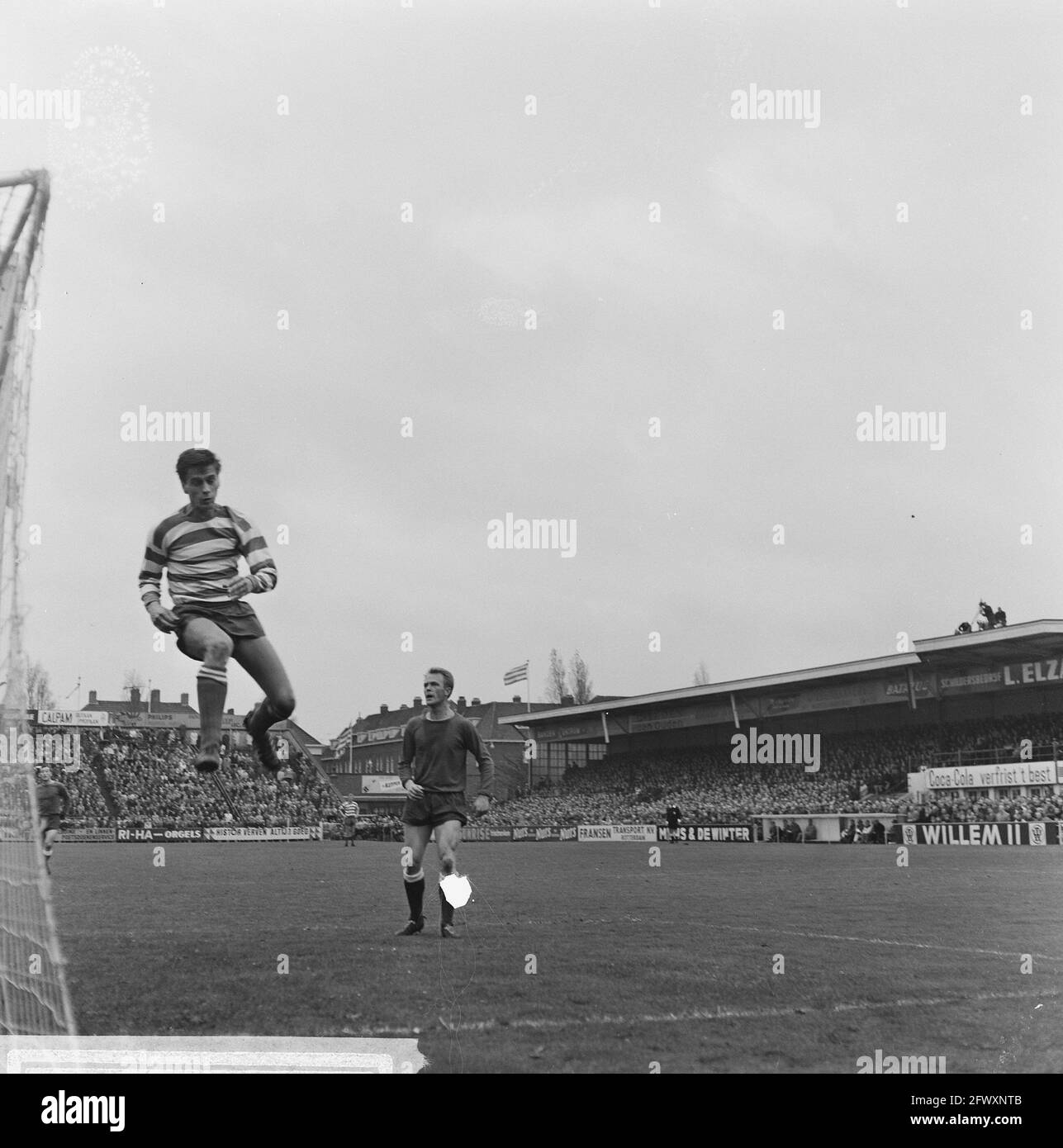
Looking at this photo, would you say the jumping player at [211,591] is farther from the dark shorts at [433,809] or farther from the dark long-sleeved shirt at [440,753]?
the dark shorts at [433,809]

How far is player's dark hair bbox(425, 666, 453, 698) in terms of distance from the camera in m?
8.91

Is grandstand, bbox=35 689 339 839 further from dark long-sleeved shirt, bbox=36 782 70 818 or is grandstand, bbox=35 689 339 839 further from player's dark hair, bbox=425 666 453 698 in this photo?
player's dark hair, bbox=425 666 453 698

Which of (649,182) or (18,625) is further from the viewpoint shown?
(649,182)

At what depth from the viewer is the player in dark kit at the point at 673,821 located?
28.9 meters

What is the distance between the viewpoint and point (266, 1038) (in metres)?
6.85

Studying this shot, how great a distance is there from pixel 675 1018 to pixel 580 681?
5.33 metres

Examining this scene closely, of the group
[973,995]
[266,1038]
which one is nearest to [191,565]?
[266,1038]

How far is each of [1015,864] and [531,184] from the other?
583 inches

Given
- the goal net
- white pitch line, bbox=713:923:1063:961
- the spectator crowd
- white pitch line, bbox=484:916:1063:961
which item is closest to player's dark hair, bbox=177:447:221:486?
the goal net

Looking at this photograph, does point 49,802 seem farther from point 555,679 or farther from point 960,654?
point 960,654

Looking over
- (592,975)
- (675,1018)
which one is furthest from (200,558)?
(675,1018)

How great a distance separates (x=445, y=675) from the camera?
8953mm

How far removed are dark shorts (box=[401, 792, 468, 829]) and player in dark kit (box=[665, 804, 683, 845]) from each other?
2046 cm
